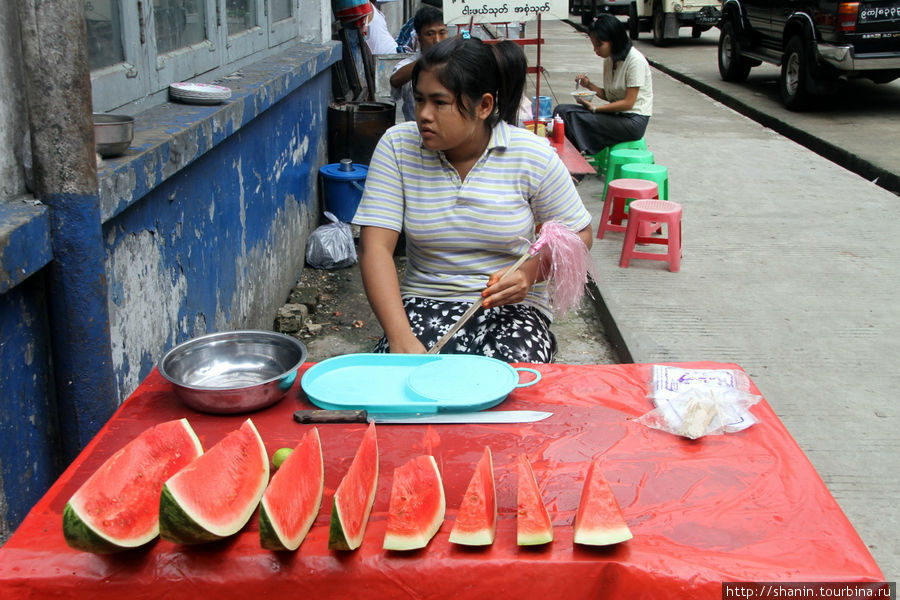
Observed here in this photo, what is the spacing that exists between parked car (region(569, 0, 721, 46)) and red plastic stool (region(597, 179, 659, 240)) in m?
13.5

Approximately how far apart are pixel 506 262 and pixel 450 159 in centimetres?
42

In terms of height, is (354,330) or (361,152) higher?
(361,152)

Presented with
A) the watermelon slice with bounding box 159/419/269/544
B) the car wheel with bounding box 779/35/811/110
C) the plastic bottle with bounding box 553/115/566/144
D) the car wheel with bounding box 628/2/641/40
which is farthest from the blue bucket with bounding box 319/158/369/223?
the car wheel with bounding box 628/2/641/40

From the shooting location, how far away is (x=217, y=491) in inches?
58.8

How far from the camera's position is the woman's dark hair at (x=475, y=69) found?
2.61 m

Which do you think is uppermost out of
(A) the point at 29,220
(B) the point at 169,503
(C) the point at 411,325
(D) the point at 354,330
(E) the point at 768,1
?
(E) the point at 768,1

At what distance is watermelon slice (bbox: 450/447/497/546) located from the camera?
4.79ft

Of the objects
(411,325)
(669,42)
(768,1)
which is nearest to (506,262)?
(411,325)

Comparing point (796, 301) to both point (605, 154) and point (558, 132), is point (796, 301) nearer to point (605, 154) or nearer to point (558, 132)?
point (558, 132)

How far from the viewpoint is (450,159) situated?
2.85 metres

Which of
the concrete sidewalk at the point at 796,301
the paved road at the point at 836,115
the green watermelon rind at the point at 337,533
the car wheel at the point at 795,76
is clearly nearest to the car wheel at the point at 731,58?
the paved road at the point at 836,115

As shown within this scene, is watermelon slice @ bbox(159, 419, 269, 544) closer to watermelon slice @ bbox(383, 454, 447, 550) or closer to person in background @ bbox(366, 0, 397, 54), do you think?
watermelon slice @ bbox(383, 454, 447, 550)

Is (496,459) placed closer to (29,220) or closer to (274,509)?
(274,509)

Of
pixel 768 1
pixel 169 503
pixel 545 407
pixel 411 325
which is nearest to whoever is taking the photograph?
pixel 169 503
